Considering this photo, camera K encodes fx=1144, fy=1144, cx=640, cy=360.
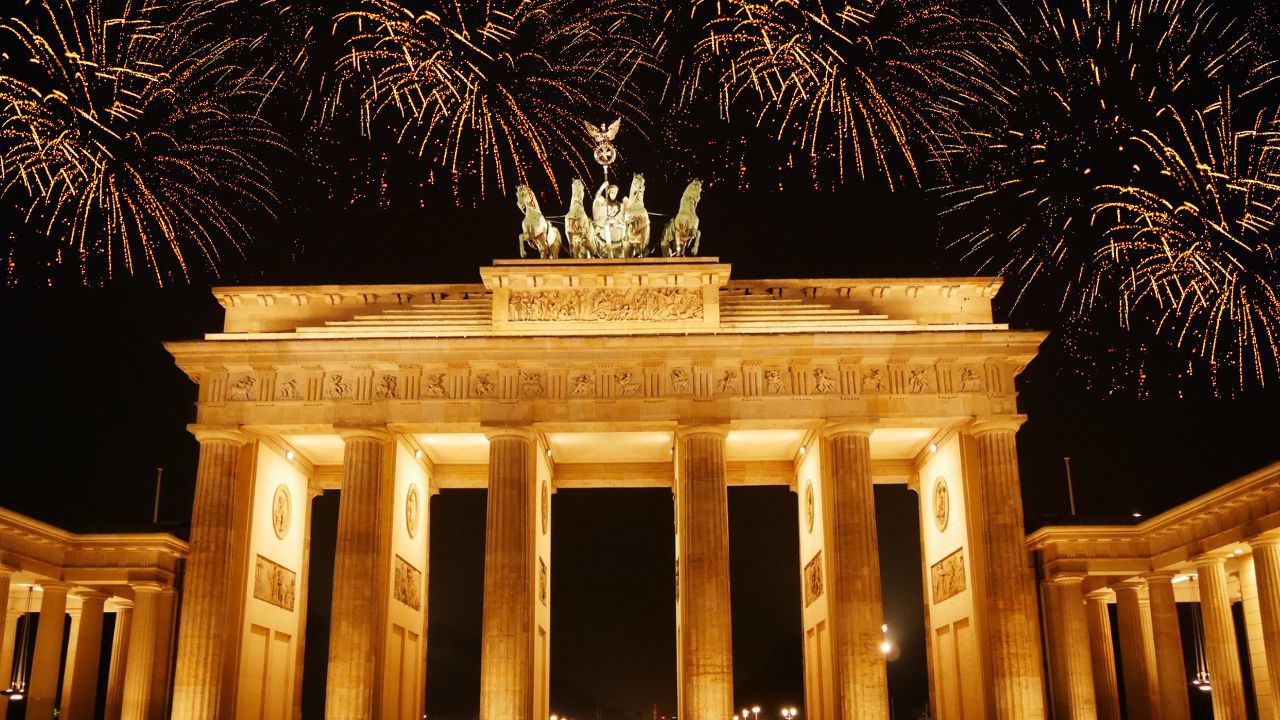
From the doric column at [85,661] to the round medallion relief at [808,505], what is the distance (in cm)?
2441

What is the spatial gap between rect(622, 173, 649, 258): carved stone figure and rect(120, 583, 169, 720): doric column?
19209 millimetres

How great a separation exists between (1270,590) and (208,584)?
30.3 m

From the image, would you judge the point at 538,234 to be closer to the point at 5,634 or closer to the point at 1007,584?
the point at 1007,584

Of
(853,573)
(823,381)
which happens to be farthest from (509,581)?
(823,381)

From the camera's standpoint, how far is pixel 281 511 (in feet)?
130

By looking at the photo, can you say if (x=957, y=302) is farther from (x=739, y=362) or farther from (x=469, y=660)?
(x=469, y=660)

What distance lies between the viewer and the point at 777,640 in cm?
6612

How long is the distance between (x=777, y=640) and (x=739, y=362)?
3393 cm

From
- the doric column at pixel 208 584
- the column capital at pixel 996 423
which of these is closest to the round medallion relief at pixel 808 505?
the column capital at pixel 996 423

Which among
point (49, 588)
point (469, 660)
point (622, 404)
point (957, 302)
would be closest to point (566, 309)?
point (622, 404)

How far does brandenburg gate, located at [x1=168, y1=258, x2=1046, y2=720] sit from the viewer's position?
34.4 metres

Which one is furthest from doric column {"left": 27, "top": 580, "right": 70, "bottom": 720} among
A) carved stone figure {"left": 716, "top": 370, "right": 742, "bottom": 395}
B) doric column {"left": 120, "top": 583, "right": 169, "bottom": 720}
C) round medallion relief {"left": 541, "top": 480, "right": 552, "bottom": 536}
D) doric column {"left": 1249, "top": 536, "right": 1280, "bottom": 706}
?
doric column {"left": 1249, "top": 536, "right": 1280, "bottom": 706}

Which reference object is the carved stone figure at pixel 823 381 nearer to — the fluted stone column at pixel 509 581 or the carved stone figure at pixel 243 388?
the fluted stone column at pixel 509 581

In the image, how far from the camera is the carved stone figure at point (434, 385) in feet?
120
